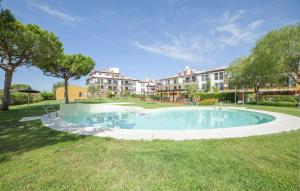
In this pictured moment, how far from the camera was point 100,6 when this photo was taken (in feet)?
49.7

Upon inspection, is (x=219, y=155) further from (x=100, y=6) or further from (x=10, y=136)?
(x=100, y=6)

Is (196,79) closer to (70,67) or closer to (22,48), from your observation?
(70,67)

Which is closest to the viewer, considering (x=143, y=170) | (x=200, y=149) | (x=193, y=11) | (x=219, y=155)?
(x=143, y=170)

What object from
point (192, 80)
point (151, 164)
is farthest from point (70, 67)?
point (192, 80)

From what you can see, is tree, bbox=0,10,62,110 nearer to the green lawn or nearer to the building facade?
the green lawn

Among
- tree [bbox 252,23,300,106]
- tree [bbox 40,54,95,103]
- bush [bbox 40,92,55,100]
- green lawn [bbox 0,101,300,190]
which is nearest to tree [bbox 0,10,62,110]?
tree [bbox 40,54,95,103]

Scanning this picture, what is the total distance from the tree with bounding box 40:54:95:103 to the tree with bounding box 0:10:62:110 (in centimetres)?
819

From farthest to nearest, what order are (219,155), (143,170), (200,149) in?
(200,149) < (219,155) < (143,170)

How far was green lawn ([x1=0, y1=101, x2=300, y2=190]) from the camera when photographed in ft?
10.00

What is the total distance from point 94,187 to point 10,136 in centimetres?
570

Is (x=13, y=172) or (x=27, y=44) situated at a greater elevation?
(x=27, y=44)

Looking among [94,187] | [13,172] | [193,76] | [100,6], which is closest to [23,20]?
[100,6]

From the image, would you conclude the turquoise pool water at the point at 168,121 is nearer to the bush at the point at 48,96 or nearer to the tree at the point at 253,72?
the tree at the point at 253,72

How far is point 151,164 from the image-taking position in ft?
12.5
